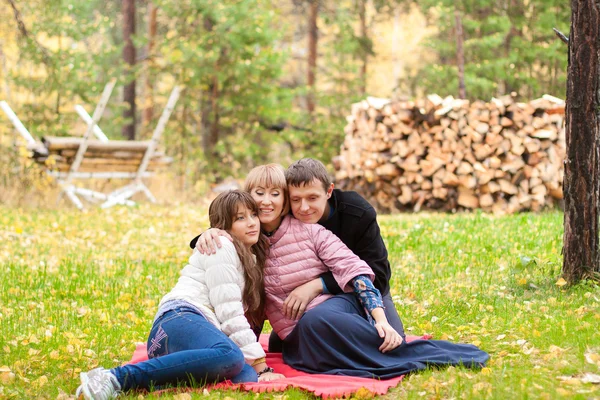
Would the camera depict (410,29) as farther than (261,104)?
Yes

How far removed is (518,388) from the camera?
3.45m

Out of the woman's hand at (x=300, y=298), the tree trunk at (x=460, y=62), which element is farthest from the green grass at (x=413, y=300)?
the tree trunk at (x=460, y=62)

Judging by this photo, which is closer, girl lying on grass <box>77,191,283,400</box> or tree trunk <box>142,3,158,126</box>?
girl lying on grass <box>77,191,283,400</box>

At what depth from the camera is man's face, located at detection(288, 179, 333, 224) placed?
4.32 m

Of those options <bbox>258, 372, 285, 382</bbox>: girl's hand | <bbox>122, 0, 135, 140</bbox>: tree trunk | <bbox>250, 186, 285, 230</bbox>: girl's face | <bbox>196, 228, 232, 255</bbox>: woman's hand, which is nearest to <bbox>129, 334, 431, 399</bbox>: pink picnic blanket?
<bbox>258, 372, 285, 382</bbox>: girl's hand

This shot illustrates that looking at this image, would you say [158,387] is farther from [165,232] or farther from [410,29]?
[410,29]

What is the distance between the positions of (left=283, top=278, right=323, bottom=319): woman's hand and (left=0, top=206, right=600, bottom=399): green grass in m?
0.61

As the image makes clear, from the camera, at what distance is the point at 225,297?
4062 millimetres

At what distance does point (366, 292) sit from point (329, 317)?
11.5 inches

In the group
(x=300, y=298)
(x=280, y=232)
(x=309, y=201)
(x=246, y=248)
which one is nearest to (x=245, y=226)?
(x=246, y=248)

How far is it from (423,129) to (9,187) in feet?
24.5

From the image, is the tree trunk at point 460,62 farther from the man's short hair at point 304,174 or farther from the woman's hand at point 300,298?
the woman's hand at point 300,298

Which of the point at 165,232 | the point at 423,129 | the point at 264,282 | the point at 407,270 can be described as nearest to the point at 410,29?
the point at 423,129

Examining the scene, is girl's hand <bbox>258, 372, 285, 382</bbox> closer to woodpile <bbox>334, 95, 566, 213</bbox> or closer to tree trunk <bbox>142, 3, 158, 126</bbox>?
woodpile <bbox>334, 95, 566, 213</bbox>
